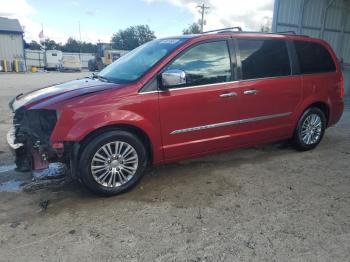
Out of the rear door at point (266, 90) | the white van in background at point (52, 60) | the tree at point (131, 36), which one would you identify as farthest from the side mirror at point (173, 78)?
the tree at point (131, 36)

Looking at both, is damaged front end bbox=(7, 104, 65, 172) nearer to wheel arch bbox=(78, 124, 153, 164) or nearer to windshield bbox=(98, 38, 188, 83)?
wheel arch bbox=(78, 124, 153, 164)

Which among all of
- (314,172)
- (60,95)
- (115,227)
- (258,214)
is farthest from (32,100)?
(314,172)

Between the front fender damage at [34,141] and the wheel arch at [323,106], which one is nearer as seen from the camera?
the front fender damage at [34,141]

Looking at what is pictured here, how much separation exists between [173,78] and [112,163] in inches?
47.3

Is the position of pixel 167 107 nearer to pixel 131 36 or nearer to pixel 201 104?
pixel 201 104

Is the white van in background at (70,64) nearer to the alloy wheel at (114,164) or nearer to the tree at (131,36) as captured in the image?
the alloy wheel at (114,164)

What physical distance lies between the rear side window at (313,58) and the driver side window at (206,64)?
1.49 meters

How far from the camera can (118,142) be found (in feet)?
11.9

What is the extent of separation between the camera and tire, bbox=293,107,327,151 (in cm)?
521

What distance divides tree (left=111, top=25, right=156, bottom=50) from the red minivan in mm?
81980

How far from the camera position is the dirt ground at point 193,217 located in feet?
8.92

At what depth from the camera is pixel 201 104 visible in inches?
159

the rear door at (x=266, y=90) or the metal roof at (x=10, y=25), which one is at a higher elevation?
the metal roof at (x=10, y=25)

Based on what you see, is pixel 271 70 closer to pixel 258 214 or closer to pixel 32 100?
pixel 258 214
